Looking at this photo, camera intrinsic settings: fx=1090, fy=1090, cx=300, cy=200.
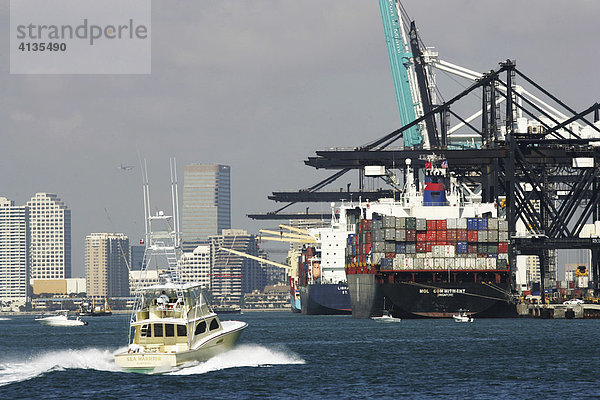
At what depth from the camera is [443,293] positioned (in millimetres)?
101125

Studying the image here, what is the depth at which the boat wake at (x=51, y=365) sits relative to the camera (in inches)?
2012

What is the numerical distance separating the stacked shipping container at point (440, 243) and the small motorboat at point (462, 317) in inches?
175

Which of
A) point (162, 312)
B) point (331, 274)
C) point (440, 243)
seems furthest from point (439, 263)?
point (162, 312)

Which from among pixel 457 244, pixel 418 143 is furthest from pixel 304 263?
pixel 457 244

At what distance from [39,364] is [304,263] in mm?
108759

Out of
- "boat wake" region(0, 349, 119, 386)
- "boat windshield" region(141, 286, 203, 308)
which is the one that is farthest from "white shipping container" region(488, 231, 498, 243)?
"boat windshield" region(141, 286, 203, 308)

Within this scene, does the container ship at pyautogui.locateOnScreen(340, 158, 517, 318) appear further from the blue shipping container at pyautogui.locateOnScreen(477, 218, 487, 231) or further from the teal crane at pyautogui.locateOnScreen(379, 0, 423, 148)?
the teal crane at pyautogui.locateOnScreen(379, 0, 423, 148)

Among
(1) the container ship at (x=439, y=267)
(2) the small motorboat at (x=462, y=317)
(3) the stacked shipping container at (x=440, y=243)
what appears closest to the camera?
(2) the small motorboat at (x=462, y=317)

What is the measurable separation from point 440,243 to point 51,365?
175ft

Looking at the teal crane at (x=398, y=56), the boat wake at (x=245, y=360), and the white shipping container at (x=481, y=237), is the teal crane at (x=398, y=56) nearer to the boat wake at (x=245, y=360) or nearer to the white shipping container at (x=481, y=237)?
the white shipping container at (x=481, y=237)

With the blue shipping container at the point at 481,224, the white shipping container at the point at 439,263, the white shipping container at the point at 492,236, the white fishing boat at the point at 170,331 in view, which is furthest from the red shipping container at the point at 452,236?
the white fishing boat at the point at 170,331

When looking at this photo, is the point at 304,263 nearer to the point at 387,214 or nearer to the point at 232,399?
the point at 387,214

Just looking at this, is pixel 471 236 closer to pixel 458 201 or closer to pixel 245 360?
pixel 458 201

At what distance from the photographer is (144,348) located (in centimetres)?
4688
